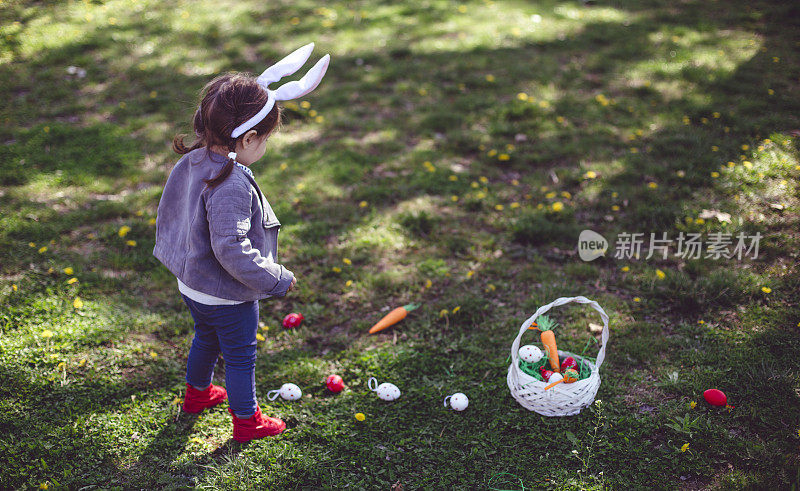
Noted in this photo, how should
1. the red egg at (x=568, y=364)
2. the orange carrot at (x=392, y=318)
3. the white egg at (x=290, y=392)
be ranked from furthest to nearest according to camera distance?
the orange carrot at (x=392, y=318) < the white egg at (x=290, y=392) < the red egg at (x=568, y=364)

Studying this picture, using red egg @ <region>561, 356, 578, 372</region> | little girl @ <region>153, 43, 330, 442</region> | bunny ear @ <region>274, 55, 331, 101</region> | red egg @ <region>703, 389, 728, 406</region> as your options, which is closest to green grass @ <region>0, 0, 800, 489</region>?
red egg @ <region>703, 389, 728, 406</region>

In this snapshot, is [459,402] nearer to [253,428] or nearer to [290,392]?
[290,392]

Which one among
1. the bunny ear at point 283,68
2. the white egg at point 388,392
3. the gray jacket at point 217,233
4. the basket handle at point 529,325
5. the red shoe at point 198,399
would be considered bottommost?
the white egg at point 388,392

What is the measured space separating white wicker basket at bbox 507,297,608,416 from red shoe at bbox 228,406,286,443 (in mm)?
1215

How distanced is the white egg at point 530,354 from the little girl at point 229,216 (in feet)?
4.18

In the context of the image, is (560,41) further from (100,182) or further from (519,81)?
(100,182)

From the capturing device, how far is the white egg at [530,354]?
2723 mm

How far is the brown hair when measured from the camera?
2.08 meters

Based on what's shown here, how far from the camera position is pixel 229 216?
2.04 metres

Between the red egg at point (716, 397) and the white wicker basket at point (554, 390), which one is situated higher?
the white wicker basket at point (554, 390)

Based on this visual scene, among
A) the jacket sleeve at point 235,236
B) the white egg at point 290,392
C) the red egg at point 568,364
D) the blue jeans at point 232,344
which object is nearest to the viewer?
the jacket sleeve at point 235,236

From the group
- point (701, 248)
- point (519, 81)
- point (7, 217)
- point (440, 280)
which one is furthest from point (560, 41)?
point (7, 217)

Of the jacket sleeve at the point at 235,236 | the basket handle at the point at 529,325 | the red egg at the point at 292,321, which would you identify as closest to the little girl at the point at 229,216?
the jacket sleeve at the point at 235,236

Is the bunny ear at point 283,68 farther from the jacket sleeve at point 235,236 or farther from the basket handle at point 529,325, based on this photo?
the basket handle at point 529,325
